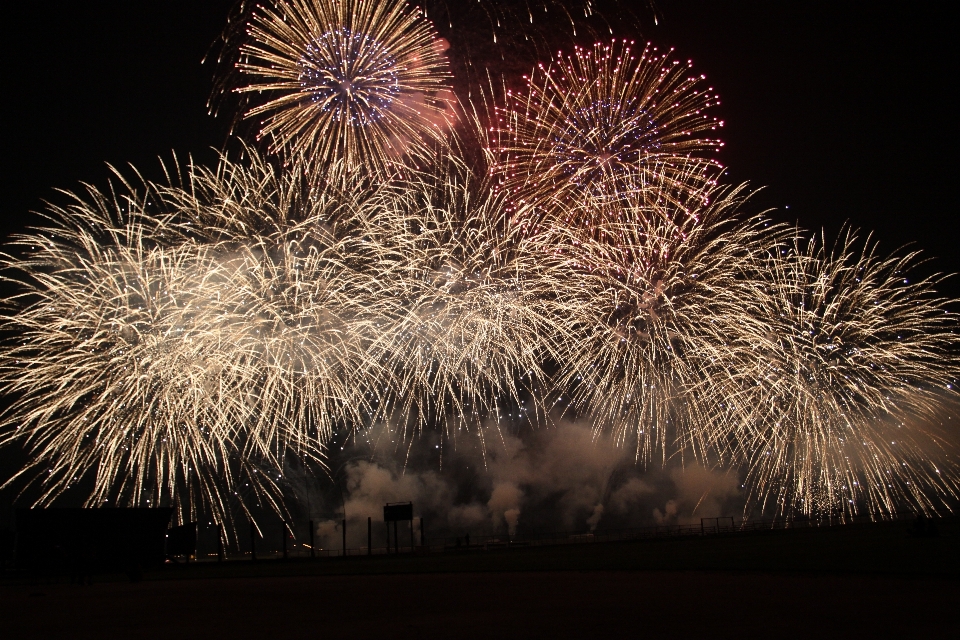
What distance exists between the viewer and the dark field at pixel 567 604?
1136 cm

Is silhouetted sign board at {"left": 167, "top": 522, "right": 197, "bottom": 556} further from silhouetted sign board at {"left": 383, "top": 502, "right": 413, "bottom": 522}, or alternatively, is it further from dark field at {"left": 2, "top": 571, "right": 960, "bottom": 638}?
dark field at {"left": 2, "top": 571, "right": 960, "bottom": 638}

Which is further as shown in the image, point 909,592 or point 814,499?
point 814,499

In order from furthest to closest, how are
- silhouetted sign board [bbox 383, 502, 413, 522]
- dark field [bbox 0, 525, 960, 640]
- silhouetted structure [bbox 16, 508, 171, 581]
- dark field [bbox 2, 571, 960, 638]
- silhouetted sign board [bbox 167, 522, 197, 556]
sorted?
1. silhouetted sign board [bbox 383, 502, 413, 522]
2. silhouetted sign board [bbox 167, 522, 197, 556]
3. silhouetted structure [bbox 16, 508, 171, 581]
4. dark field [bbox 0, 525, 960, 640]
5. dark field [bbox 2, 571, 960, 638]

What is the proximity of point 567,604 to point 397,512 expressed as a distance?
1498 inches

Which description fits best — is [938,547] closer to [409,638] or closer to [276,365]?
[409,638]

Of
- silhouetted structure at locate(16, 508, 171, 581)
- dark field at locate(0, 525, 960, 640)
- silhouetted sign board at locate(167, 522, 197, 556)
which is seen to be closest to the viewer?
dark field at locate(0, 525, 960, 640)

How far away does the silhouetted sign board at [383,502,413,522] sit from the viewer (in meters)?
50.8

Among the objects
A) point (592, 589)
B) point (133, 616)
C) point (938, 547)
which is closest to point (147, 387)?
point (133, 616)

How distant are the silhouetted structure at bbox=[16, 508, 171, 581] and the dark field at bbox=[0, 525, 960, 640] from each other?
4329mm

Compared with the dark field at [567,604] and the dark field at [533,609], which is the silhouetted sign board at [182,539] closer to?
the dark field at [567,604]

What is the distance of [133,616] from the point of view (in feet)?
51.5

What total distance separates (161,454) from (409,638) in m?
22.6

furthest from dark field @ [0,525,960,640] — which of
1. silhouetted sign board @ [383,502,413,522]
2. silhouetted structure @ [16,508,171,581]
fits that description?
silhouetted sign board @ [383,502,413,522]

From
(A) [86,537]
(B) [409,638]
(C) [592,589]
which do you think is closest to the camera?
(B) [409,638]
